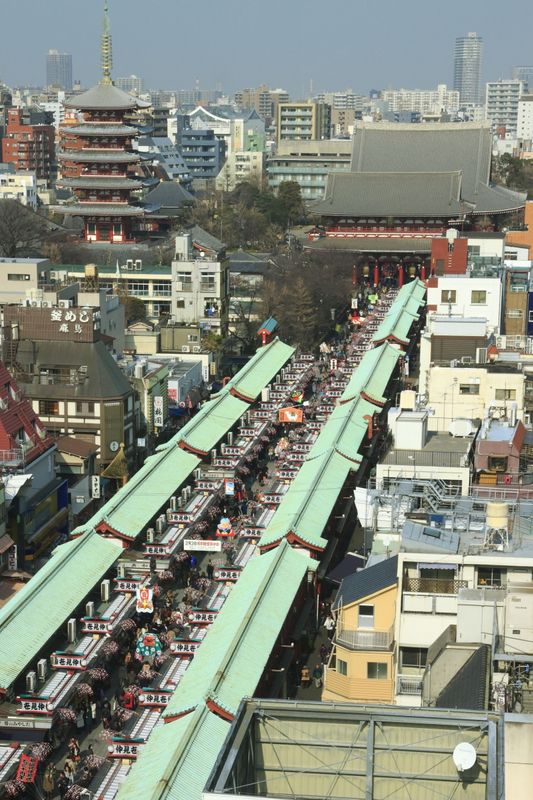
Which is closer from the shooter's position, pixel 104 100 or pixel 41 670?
pixel 41 670

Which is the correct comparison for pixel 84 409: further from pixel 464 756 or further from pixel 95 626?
pixel 464 756

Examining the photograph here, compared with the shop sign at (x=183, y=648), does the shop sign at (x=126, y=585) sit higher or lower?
higher

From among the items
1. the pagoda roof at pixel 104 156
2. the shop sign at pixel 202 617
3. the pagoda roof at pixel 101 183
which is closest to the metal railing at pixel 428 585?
the shop sign at pixel 202 617

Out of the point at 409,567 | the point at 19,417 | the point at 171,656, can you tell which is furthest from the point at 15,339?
the point at 409,567

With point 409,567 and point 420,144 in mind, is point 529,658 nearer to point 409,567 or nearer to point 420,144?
point 409,567

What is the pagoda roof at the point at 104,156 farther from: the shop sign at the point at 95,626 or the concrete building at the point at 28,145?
the shop sign at the point at 95,626

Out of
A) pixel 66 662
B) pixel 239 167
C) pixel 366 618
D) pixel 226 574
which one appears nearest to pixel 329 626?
pixel 226 574
